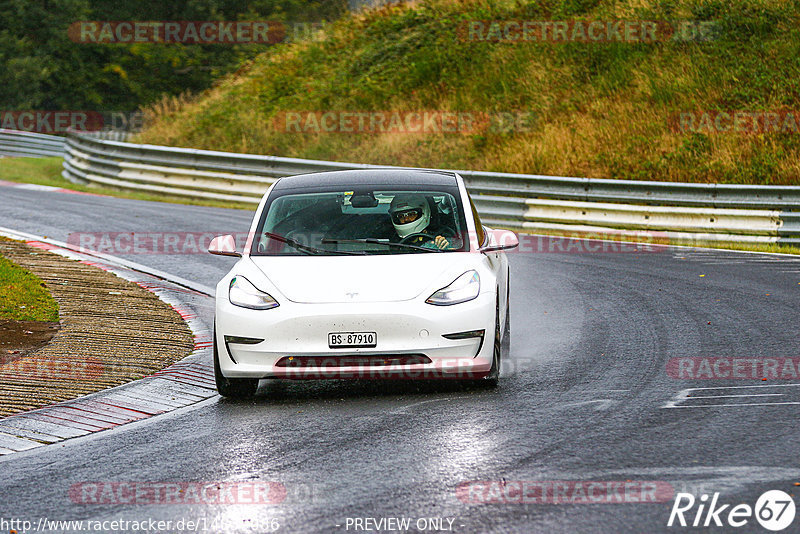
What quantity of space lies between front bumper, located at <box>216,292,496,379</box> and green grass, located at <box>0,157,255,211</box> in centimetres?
1559

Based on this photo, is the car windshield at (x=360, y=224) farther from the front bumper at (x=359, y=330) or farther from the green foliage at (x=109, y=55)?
the green foliage at (x=109, y=55)

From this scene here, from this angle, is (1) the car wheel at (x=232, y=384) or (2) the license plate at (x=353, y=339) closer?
(2) the license plate at (x=353, y=339)

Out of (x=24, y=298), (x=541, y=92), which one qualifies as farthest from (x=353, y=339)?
(x=541, y=92)

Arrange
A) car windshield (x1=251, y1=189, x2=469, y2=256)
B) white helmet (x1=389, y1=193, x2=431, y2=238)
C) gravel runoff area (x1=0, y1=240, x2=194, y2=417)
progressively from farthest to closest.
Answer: white helmet (x1=389, y1=193, x2=431, y2=238) → car windshield (x1=251, y1=189, x2=469, y2=256) → gravel runoff area (x1=0, y1=240, x2=194, y2=417)

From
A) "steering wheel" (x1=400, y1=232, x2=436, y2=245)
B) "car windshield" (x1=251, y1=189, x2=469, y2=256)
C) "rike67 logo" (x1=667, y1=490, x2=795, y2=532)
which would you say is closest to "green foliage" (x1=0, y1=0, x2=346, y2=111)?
"car windshield" (x1=251, y1=189, x2=469, y2=256)

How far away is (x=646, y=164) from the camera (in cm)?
2250

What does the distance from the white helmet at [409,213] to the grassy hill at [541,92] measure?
45.7 ft

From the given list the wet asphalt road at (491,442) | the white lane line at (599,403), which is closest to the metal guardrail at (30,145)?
the wet asphalt road at (491,442)

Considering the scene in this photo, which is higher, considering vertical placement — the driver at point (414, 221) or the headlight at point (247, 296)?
the driver at point (414, 221)

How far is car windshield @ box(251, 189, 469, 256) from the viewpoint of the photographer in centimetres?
827

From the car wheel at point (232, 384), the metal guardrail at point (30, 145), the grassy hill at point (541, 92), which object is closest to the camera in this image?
the car wheel at point (232, 384)

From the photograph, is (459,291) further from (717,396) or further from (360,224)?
(717,396)

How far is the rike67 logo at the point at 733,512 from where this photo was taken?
482 centimetres

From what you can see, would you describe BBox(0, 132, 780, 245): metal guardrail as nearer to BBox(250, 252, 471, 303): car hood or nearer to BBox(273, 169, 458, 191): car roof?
BBox(273, 169, 458, 191): car roof
